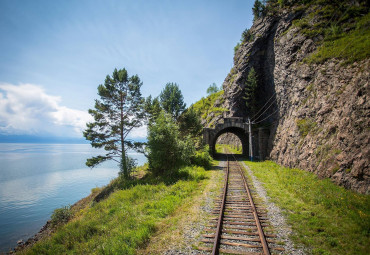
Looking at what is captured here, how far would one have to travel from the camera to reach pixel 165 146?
57.8ft

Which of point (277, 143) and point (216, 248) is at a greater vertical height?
point (277, 143)

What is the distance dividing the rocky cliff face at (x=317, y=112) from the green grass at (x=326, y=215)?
4.39 ft

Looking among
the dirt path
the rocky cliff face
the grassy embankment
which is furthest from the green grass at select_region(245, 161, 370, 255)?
the rocky cliff face

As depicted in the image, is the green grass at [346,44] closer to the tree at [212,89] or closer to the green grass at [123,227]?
the green grass at [123,227]

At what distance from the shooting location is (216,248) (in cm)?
550

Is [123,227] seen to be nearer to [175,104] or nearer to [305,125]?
[305,125]

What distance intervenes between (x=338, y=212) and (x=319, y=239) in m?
2.83

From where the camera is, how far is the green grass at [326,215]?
548 centimetres

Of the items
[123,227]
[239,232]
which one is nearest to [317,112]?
[239,232]

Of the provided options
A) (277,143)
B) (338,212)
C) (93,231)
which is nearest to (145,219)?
(93,231)

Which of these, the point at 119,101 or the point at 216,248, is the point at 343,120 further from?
the point at 119,101

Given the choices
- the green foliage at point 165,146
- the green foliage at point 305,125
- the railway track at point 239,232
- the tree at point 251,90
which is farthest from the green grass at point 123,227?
the tree at point 251,90

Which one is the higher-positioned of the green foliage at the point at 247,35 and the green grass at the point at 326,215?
the green foliage at the point at 247,35

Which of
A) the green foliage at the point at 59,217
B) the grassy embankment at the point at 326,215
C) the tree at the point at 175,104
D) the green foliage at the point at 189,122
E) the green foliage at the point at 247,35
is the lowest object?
the green foliage at the point at 59,217
